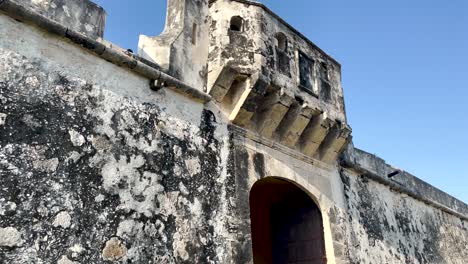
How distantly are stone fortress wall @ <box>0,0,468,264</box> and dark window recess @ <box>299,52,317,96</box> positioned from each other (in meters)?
0.02

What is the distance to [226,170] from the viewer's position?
4.45 metres

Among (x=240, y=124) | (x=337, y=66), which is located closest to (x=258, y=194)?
(x=240, y=124)

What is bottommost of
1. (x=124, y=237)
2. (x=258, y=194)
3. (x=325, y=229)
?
(x=124, y=237)

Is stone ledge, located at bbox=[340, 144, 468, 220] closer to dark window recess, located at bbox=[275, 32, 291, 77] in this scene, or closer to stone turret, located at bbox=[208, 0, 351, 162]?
stone turret, located at bbox=[208, 0, 351, 162]

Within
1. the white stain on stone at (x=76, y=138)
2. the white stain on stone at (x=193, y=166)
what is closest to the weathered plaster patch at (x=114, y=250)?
the white stain on stone at (x=76, y=138)

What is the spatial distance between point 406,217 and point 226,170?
4.24 meters

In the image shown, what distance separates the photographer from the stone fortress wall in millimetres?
3115

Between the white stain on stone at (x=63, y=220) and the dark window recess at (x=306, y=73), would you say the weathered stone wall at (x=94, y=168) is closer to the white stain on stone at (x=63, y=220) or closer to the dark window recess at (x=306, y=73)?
the white stain on stone at (x=63, y=220)

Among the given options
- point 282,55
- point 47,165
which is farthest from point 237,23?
point 47,165

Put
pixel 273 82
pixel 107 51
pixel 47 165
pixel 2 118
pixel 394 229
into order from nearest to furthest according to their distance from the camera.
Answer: pixel 2 118 < pixel 47 165 < pixel 107 51 < pixel 273 82 < pixel 394 229

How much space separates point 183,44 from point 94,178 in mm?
1851

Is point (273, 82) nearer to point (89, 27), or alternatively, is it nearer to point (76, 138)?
point (89, 27)

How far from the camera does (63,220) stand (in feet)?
10.1

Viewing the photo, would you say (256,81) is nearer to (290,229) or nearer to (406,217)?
(290,229)
